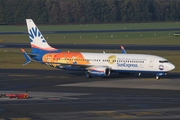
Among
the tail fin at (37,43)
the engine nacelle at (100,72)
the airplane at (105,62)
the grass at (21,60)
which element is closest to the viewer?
the airplane at (105,62)

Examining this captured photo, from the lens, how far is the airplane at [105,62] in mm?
73938

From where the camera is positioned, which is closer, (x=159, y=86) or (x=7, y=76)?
(x=159, y=86)

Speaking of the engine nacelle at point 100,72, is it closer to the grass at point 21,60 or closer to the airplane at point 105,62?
the airplane at point 105,62

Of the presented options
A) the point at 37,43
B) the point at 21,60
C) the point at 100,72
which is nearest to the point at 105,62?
the point at 100,72

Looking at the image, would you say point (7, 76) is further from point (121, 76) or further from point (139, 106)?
point (139, 106)

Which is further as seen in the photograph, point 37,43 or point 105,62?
point 37,43

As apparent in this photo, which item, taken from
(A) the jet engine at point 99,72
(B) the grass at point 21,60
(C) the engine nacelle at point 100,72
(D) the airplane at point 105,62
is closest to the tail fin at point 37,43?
(D) the airplane at point 105,62

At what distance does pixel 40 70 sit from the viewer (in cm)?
8738

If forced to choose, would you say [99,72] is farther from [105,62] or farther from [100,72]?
[105,62]

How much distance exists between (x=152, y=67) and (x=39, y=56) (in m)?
16.7

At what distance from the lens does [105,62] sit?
251 ft

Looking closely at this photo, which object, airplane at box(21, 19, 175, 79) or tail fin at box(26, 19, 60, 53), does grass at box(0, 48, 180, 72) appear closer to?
tail fin at box(26, 19, 60, 53)

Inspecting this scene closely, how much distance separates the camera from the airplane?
73.9 m

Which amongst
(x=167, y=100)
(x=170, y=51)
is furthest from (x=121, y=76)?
(x=170, y=51)
